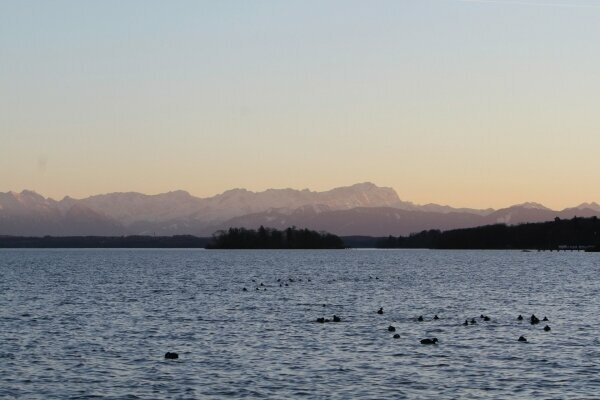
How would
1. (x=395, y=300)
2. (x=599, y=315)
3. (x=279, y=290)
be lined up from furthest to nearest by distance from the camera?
(x=279, y=290) < (x=395, y=300) < (x=599, y=315)

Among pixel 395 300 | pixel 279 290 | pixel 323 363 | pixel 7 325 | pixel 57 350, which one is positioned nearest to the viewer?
pixel 323 363

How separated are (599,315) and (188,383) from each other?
4841 cm

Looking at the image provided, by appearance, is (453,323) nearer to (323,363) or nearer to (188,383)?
(323,363)

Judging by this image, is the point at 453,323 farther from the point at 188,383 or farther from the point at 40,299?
the point at 40,299

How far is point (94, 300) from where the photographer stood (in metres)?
102

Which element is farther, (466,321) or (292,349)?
(466,321)

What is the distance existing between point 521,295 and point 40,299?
195 feet

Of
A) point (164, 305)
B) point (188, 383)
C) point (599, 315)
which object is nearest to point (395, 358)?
point (188, 383)

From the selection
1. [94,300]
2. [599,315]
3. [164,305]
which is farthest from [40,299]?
[599,315]

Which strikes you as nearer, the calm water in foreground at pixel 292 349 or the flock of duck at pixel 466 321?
the calm water in foreground at pixel 292 349

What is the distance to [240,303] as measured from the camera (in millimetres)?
96375

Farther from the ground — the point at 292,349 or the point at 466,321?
the point at 466,321

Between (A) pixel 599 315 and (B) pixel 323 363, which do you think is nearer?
(B) pixel 323 363

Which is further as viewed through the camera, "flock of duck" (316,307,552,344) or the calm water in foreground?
"flock of duck" (316,307,552,344)
